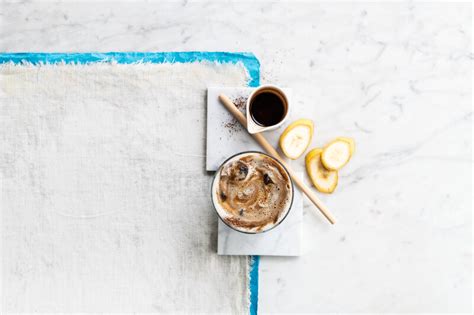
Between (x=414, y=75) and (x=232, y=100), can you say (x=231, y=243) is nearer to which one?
(x=232, y=100)

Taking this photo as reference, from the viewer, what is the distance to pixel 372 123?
78 cm

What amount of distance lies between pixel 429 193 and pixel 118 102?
534 millimetres

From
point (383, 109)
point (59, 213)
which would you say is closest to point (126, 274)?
point (59, 213)

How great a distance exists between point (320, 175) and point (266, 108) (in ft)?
0.47

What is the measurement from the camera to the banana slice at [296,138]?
753 mm

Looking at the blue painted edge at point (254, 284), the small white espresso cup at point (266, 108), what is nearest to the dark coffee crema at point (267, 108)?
the small white espresso cup at point (266, 108)

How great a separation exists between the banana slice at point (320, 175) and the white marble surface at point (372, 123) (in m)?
0.02

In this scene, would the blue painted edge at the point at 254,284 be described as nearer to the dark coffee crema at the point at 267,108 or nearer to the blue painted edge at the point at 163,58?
the blue painted edge at the point at 163,58

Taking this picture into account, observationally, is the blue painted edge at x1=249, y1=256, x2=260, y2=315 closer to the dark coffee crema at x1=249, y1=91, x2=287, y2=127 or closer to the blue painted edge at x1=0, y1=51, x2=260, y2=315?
the blue painted edge at x1=0, y1=51, x2=260, y2=315

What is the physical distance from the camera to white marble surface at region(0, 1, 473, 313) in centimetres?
78

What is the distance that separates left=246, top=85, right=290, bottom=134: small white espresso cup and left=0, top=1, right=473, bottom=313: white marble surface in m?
0.06

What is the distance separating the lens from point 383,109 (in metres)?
0.78

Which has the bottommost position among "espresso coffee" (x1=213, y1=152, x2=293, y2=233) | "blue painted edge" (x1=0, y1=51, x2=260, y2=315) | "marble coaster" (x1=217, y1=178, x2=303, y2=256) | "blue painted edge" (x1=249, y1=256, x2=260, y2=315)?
"blue painted edge" (x1=249, y1=256, x2=260, y2=315)

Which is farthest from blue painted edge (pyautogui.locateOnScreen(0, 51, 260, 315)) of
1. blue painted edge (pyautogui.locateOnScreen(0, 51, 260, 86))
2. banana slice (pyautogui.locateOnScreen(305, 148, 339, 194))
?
banana slice (pyautogui.locateOnScreen(305, 148, 339, 194))
